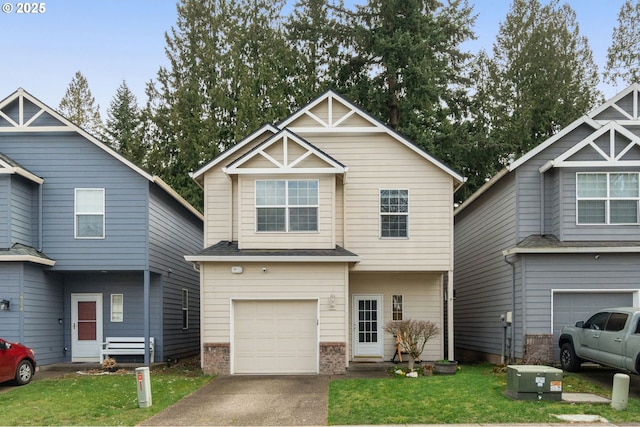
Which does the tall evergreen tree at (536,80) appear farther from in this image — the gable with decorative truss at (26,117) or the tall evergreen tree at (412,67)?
the gable with decorative truss at (26,117)

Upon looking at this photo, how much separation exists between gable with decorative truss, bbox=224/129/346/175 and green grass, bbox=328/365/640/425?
246 inches

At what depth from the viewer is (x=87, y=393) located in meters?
16.2

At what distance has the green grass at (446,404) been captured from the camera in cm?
1281

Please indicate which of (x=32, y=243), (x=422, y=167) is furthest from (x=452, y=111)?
(x=32, y=243)

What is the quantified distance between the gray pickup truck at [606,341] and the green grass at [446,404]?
67 cm

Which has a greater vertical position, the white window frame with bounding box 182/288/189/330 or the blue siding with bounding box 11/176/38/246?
the blue siding with bounding box 11/176/38/246

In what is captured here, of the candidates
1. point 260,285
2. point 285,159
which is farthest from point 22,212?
point 285,159

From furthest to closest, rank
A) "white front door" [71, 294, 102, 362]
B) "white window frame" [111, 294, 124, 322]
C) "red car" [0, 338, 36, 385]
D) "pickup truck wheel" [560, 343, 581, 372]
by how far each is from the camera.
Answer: "white window frame" [111, 294, 124, 322]
"white front door" [71, 294, 102, 362]
"pickup truck wheel" [560, 343, 581, 372]
"red car" [0, 338, 36, 385]

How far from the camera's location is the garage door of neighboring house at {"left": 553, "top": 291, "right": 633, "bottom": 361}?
1972 centimetres

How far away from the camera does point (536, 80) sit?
3600 cm

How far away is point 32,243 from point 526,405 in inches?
598

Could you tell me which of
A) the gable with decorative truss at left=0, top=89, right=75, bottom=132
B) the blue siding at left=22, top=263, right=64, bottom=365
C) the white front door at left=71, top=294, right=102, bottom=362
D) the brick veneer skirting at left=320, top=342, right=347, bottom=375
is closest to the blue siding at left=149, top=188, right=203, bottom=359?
the white front door at left=71, top=294, right=102, bottom=362

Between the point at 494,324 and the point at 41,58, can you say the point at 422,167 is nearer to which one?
the point at 494,324

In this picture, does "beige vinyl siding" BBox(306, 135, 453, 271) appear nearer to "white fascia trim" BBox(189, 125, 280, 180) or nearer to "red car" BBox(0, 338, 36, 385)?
"white fascia trim" BBox(189, 125, 280, 180)
